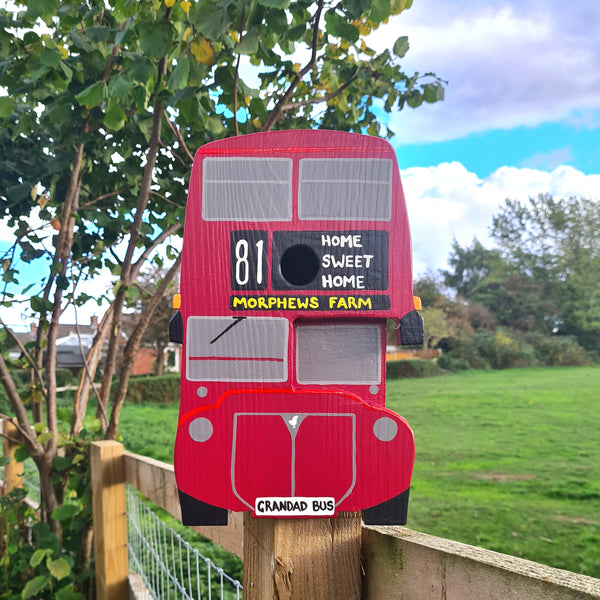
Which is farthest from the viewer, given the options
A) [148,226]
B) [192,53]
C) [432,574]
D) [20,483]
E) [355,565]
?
[20,483]

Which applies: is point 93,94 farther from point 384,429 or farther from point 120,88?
point 384,429

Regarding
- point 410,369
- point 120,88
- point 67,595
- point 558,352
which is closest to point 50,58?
point 120,88

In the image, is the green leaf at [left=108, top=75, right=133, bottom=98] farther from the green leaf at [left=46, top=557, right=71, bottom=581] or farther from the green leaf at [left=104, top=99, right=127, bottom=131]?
the green leaf at [left=46, top=557, right=71, bottom=581]

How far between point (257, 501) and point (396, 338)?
34 cm

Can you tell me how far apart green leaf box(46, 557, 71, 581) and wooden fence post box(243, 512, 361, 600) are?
1.74m

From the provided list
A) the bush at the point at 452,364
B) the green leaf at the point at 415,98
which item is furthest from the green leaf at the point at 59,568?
the bush at the point at 452,364

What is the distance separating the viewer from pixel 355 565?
100 cm

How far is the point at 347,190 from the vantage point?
36.2 inches

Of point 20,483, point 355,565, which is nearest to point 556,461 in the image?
point 20,483

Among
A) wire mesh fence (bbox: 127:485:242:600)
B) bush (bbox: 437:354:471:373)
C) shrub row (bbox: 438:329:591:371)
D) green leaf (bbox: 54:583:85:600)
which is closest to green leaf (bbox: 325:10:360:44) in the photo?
wire mesh fence (bbox: 127:485:242:600)

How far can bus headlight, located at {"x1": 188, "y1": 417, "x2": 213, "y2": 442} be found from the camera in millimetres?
887

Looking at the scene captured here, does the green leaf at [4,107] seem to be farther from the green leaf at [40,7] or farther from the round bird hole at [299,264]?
the round bird hole at [299,264]

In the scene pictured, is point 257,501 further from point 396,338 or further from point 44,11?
point 44,11

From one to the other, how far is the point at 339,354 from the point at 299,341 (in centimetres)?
7
